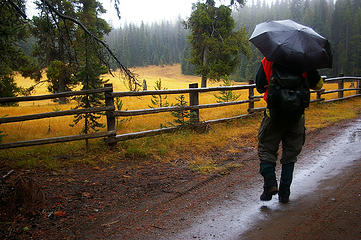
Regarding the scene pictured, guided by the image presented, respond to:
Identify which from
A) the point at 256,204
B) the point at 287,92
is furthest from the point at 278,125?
the point at 256,204

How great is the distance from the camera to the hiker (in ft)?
10.1

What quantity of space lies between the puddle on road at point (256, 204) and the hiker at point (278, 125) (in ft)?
0.82

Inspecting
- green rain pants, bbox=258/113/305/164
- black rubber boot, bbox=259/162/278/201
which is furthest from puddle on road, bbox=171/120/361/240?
green rain pants, bbox=258/113/305/164

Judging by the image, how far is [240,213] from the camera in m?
3.24

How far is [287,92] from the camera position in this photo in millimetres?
2986

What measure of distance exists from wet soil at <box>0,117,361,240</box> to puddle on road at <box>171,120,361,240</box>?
0.01m

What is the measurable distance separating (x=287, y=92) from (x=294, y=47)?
0.50m

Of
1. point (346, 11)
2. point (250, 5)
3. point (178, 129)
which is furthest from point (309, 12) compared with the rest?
point (178, 129)

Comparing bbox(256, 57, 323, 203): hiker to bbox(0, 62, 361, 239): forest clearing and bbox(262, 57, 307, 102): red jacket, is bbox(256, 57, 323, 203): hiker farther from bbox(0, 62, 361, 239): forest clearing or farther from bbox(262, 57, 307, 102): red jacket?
bbox(0, 62, 361, 239): forest clearing

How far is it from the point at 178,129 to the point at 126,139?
163cm

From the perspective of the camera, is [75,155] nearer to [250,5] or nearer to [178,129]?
[178,129]

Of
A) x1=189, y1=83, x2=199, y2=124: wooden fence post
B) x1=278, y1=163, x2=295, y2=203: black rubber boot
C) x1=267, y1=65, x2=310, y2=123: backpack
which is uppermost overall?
x1=267, y1=65, x2=310, y2=123: backpack

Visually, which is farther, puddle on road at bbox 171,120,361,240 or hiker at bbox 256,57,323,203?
hiker at bbox 256,57,323,203

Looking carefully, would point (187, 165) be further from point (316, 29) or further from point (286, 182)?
point (316, 29)
